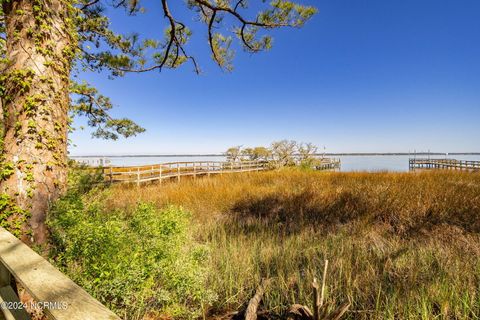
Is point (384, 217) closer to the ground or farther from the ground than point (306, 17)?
closer to the ground

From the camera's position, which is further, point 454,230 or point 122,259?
point 454,230

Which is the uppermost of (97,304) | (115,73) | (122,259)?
(115,73)

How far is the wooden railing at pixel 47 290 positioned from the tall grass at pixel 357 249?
74.5 inches

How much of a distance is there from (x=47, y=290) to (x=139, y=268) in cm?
145

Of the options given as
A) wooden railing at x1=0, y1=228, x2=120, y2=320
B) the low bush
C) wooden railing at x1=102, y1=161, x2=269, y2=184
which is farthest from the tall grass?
wooden railing at x1=102, y1=161, x2=269, y2=184

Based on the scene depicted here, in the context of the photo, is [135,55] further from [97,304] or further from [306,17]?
[97,304]

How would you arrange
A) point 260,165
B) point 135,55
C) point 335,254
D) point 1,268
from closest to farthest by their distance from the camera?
point 1,268
point 335,254
point 135,55
point 260,165

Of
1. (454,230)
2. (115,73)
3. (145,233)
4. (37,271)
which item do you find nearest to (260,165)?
(115,73)

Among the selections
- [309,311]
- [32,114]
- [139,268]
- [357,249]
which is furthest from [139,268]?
[357,249]

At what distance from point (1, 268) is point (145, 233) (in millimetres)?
1234

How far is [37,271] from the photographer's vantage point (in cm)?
119

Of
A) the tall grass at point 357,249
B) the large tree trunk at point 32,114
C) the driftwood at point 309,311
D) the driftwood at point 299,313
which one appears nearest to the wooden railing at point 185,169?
the tall grass at point 357,249

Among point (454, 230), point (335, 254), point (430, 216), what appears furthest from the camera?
point (430, 216)

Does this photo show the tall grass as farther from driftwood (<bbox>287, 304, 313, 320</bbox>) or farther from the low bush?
the low bush
